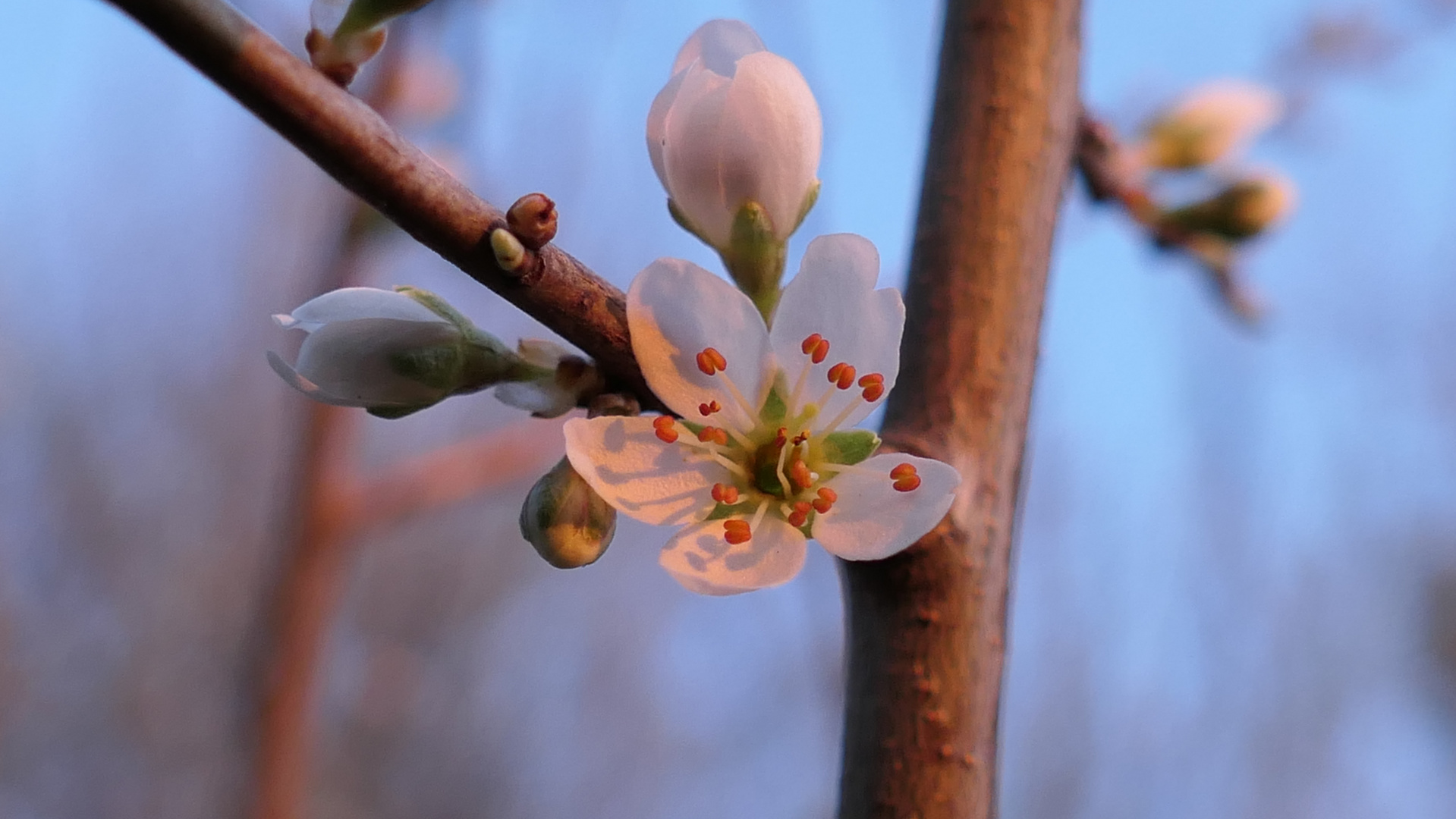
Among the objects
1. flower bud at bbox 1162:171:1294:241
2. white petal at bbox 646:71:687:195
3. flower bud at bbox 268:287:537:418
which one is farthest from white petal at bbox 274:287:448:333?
flower bud at bbox 1162:171:1294:241

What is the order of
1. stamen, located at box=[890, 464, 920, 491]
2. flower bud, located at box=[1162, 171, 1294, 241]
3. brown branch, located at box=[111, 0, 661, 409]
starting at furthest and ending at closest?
flower bud, located at box=[1162, 171, 1294, 241] < stamen, located at box=[890, 464, 920, 491] < brown branch, located at box=[111, 0, 661, 409]

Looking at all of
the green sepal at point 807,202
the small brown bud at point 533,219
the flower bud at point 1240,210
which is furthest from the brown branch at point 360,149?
the flower bud at point 1240,210

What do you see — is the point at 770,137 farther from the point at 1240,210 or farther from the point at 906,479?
the point at 1240,210

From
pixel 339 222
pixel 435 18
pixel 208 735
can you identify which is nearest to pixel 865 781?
pixel 339 222

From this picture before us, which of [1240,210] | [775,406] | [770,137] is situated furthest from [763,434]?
[1240,210]

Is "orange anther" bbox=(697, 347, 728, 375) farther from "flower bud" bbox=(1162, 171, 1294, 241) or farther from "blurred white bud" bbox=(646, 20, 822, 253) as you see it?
"flower bud" bbox=(1162, 171, 1294, 241)

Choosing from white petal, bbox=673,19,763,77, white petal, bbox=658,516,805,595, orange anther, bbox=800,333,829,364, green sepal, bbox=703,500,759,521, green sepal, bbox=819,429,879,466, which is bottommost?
white petal, bbox=658,516,805,595
